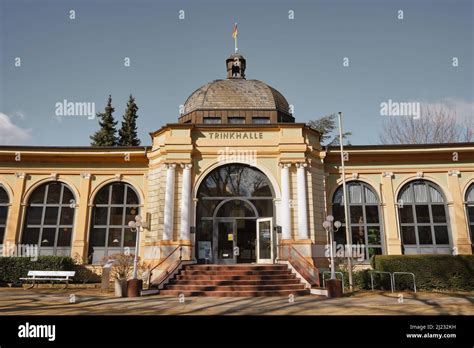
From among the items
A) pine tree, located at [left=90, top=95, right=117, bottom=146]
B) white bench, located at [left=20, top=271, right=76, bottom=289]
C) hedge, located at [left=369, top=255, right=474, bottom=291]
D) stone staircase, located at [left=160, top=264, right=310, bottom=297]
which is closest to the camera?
stone staircase, located at [left=160, top=264, right=310, bottom=297]

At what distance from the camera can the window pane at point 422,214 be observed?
17631 millimetres

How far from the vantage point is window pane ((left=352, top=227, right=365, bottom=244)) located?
17578 millimetres

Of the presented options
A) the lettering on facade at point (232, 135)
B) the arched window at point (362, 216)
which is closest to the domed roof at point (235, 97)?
the lettering on facade at point (232, 135)

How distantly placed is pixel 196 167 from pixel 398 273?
31.4ft

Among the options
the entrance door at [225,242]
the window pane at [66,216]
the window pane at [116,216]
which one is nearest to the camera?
the entrance door at [225,242]

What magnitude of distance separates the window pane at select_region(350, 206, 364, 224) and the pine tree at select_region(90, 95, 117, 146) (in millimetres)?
26578

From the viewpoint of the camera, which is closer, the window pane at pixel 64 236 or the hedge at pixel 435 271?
the hedge at pixel 435 271

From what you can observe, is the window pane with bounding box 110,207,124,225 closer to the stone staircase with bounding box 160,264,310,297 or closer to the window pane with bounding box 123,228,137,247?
the window pane with bounding box 123,228,137,247

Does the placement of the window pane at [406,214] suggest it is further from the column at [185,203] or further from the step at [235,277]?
the column at [185,203]

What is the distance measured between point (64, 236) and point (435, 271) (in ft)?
57.0

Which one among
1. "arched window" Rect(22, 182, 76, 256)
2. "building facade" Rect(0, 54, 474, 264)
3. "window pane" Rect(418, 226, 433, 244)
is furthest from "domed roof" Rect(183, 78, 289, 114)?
"window pane" Rect(418, 226, 433, 244)

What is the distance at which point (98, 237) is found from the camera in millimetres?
17875

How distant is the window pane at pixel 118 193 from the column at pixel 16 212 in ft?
15.3

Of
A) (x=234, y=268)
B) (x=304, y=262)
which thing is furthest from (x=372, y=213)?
(x=234, y=268)
